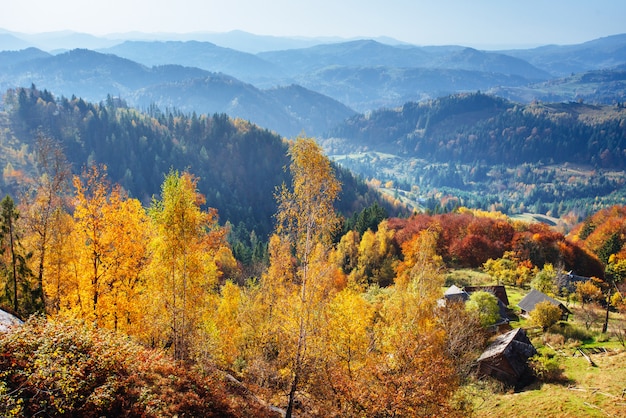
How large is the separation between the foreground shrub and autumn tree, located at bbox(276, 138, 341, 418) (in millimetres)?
5107

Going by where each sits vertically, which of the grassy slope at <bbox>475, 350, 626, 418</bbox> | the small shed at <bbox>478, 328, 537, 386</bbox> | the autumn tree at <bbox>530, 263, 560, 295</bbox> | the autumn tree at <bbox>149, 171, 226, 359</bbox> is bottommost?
the autumn tree at <bbox>530, 263, 560, 295</bbox>

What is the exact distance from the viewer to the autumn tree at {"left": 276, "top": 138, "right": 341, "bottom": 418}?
2105 cm

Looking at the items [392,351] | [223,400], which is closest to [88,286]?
[223,400]

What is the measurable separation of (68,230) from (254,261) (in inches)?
3006

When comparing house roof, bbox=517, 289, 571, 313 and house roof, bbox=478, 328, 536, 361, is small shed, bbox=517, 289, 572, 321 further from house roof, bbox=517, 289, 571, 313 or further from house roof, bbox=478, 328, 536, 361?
house roof, bbox=478, 328, 536, 361

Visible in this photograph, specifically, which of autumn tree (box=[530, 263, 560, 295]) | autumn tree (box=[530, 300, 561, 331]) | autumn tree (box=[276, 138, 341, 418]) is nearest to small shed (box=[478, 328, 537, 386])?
autumn tree (box=[530, 300, 561, 331])

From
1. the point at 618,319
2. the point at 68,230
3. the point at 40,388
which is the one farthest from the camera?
the point at 618,319

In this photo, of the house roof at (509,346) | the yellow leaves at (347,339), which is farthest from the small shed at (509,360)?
the yellow leaves at (347,339)

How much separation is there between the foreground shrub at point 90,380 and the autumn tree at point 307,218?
5.11m

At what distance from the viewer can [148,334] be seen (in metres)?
25.3

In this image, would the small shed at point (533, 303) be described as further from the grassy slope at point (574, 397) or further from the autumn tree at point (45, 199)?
the autumn tree at point (45, 199)

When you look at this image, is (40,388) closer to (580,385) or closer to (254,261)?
(580,385)

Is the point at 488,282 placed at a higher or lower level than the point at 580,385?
lower

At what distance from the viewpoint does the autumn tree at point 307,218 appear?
21.0 metres
